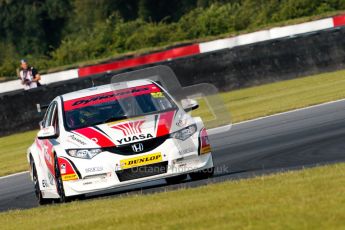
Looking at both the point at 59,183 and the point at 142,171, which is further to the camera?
the point at 59,183

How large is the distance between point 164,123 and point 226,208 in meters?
3.42

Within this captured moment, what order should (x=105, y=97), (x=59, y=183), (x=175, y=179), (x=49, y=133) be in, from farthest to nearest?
1. (x=105, y=97)
2. (x=175, y=179)
3. (x=49, y=133)
4. (x=59, y=183)

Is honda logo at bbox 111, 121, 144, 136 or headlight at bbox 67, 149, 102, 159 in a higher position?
honda logo at bbox 111, 121, 144, 136

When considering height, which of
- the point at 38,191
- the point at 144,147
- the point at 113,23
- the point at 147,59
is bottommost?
the point at 113,23

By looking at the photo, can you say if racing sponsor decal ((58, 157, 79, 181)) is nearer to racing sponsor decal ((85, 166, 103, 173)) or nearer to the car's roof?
racing sponsor decal ((85, 166, 103, 173))

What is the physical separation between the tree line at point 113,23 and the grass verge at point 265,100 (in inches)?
696

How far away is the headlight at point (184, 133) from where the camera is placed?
37.3ft

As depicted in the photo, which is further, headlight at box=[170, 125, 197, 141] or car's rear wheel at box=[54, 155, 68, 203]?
car's rear wheel at box=[54, 155, 68, 203]

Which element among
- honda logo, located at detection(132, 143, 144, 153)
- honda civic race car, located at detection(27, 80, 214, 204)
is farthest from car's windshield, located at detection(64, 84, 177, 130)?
honda logo, located at detection(132, 143, 144, 153)

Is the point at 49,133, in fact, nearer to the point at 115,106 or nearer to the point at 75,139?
the point at 75,139

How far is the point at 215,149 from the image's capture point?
15430 millimetres

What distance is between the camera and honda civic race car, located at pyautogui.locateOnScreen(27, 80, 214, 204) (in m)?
11.2

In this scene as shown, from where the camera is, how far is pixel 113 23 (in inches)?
2066

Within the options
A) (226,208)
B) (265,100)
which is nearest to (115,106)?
(226,208)
